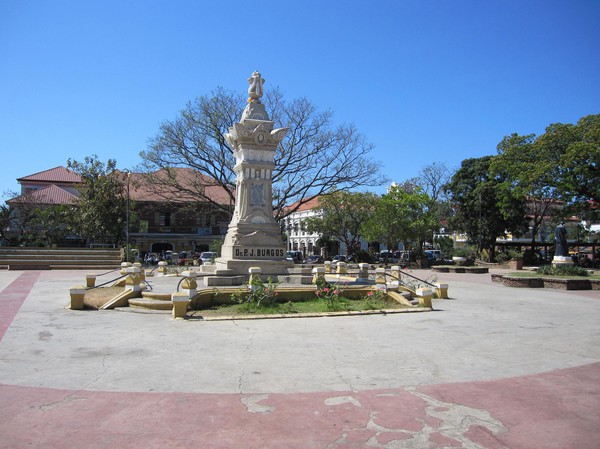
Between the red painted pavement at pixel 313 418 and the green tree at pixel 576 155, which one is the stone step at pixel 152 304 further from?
the green tree at pixel 576 155

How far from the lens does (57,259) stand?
31.4 meters

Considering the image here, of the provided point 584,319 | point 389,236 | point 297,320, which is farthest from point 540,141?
point 297,320

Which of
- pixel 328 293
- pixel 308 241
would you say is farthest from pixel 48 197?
pixel 328 293

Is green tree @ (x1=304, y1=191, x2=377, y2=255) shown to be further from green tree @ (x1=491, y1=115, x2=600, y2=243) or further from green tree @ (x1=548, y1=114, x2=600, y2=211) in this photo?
green tree @ (x1=548, y1=114, x2=600, y2=211)

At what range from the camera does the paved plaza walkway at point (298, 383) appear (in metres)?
4.23

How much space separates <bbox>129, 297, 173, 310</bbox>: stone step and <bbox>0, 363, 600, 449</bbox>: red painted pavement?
609 cm

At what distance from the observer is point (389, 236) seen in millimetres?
40969

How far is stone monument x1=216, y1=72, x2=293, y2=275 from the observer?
629 inches

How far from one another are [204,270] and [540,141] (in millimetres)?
23824

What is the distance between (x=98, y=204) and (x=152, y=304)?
32.0 metres

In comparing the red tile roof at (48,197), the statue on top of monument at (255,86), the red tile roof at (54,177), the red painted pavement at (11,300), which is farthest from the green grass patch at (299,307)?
the red tile roof at (54,177)

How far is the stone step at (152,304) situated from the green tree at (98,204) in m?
31.0

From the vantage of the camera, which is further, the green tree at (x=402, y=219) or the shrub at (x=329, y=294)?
the green tree at (x=402, y=219)

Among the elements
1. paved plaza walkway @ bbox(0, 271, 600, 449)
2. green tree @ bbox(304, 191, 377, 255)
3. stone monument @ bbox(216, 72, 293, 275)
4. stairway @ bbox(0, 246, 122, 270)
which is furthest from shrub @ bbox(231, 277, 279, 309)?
green tree @ bbox(304, 191, 377, 255)
